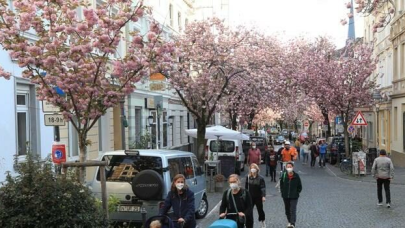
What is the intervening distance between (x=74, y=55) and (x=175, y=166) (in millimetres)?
3138

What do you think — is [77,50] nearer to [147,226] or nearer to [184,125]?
[147,226]

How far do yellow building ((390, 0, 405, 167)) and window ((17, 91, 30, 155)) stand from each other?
777 inches

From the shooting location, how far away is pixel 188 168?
11.6m

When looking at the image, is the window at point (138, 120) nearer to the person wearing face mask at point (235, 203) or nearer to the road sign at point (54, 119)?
the road sign at point (54, 119)

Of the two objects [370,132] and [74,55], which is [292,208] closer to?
[74,55]

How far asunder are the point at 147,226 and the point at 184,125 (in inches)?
1209

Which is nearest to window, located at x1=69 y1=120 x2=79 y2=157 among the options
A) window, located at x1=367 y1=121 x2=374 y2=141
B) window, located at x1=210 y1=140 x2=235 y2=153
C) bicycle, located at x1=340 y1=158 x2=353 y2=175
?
window, located at x1=210 y1=140 x2=235 y2=153

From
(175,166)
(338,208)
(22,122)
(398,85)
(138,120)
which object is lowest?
(338,208)

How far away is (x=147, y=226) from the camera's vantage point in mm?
6773

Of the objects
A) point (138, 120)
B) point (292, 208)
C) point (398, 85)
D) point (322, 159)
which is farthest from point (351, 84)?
point (292, 208)

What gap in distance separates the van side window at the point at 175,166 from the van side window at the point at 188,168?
0.22 meters

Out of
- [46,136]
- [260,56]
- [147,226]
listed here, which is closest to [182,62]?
[260,56]

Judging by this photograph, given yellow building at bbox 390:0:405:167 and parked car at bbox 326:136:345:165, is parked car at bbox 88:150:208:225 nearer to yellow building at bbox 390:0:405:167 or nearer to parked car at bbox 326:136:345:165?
yellow building at bbox 390:0:405:167

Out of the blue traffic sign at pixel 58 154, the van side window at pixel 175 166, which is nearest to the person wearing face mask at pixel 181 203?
the van side window at pixel 175 166
